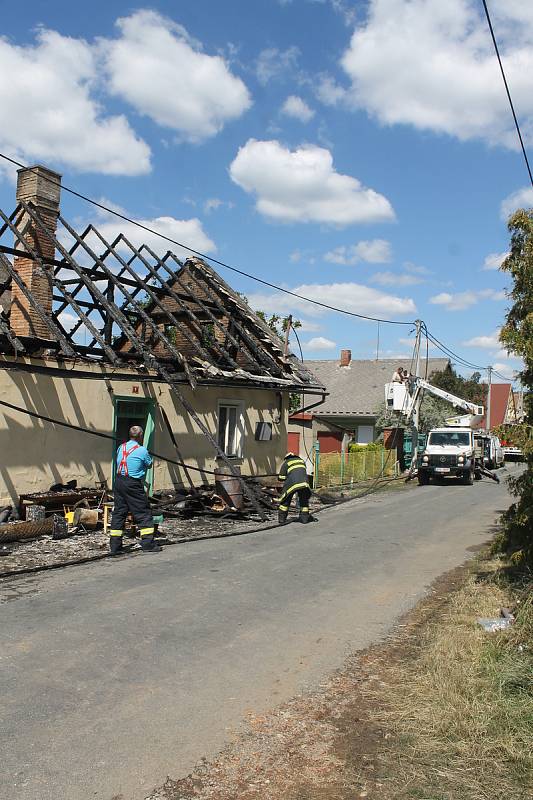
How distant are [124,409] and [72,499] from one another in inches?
105

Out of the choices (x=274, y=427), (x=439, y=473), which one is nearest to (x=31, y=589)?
(x=274, y=427)

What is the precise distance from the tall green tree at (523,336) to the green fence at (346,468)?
47.2 ft

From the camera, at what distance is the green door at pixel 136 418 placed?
13393mm

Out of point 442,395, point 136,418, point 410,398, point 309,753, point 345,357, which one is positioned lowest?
point 309,753

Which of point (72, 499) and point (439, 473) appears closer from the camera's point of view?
point (72, 499)

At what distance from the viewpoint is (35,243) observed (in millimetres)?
13203

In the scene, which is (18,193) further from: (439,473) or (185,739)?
(439,473)

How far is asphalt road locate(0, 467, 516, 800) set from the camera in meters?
3.77

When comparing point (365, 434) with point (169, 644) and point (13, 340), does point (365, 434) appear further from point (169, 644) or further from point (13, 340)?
point (169, 644)

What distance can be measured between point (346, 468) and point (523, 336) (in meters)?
16.9

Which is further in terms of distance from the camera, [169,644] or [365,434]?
[365,434]

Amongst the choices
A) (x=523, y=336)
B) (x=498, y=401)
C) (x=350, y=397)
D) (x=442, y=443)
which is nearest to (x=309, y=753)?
(x=523, y=336)

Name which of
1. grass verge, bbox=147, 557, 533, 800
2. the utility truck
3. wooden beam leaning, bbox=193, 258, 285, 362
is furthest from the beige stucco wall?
the utility truck

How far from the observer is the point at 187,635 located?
5848mm
